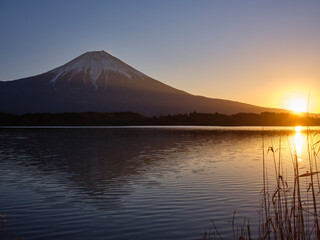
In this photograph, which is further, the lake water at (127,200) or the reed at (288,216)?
the lake water at (127,200)

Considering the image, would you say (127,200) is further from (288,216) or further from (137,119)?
(137,119)

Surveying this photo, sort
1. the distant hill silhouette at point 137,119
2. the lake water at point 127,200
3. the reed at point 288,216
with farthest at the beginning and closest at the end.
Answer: the distant hill silhouette at point 137,119, the lake water at point 127,200, the reed at point 288,216

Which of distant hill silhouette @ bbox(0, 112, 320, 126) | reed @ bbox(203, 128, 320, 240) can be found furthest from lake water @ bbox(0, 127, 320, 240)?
distant hill silhouette @ bbox(0, 112, 320, 126)

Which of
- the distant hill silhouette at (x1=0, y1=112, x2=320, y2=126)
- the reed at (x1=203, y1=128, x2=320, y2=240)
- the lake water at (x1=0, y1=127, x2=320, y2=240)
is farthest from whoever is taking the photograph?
the distant hill silhouette at (x1=0, y1=112, x2=320, y2=126)

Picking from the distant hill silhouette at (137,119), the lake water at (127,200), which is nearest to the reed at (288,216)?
the lake water at (127,200)

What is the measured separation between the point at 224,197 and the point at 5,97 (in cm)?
20197

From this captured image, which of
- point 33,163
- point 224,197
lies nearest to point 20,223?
point 224,197

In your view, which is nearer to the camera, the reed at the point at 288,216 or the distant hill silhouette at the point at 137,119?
the reed at the point at 288,216

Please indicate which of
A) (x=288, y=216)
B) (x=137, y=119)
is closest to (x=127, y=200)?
(x=288, y=216)

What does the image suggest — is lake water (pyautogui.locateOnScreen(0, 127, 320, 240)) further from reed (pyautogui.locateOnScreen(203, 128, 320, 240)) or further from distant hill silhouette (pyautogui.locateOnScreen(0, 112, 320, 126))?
distant hill silhouette (pyautogui.locateOnScreen(0, 112, 320, 126))

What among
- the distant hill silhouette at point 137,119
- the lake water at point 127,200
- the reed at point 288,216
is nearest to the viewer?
the reed at point 288,216

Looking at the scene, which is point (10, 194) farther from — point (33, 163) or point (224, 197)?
point (33, 163)

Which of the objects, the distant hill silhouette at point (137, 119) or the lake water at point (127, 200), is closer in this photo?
the lake water at point (127, 200)

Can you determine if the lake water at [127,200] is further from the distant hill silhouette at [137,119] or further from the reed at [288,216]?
the distant hill silhouette at [137,119]
